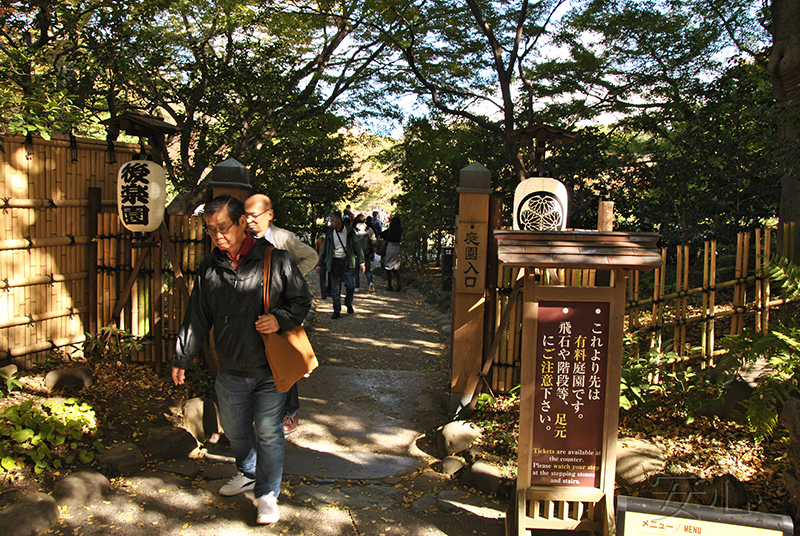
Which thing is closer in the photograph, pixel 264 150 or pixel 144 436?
pixel 144 436

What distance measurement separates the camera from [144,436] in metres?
4.79

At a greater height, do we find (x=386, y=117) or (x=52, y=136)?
(x=386, y=117)

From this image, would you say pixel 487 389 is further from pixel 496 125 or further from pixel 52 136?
pixel 496 125

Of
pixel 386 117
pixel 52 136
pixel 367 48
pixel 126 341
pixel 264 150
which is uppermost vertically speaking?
pixel 367 48

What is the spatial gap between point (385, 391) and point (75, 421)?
133 inches

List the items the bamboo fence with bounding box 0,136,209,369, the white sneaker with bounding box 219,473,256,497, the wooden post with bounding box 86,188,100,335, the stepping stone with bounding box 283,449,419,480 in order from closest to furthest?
the white sneaker with bounding box 219,473,256,497 → the stepping stone with bounding box 283,449,419,480 → the bamboo fence with bounding box 0,136,209,369 → the wooden post with bounding box 86,188,100,335

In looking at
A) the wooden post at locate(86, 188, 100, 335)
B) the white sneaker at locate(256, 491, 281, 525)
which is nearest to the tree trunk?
the white sneaker at locate(256, 491, 281, 525)

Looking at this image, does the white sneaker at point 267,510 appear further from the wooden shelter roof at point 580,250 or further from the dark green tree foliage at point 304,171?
the dark green tree foliage at point 304,171

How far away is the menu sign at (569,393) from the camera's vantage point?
11.6 feet

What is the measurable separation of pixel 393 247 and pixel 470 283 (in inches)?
344

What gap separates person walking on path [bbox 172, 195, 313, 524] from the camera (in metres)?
3.56

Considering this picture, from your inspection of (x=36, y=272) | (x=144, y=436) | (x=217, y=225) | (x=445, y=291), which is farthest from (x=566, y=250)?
(x=445, y=291)

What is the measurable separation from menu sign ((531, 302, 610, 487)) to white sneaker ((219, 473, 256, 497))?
1975 millimetres

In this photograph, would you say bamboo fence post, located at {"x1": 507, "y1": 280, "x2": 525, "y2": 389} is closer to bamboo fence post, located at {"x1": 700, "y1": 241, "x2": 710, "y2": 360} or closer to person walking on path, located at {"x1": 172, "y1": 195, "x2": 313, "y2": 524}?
bamboo fence post, located at {"x1": 700, "y1": 241, "x2": 710, "y2": 360}
